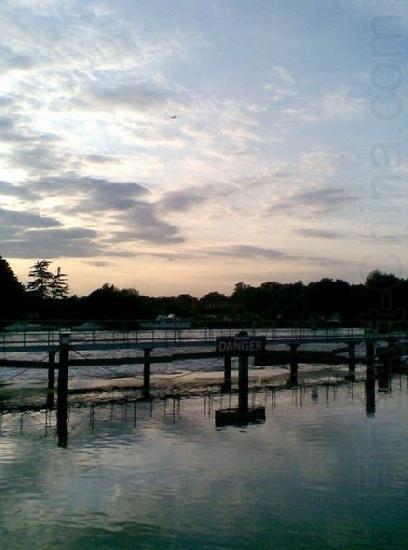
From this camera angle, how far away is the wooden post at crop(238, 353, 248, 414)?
93.1ft

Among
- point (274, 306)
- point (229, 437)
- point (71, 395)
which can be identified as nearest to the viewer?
point (229, 437)

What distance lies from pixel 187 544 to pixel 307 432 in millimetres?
11255

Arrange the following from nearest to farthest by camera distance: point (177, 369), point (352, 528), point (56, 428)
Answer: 1. point (352, 528)
2. point (56, 428)
3. point (177, 369)

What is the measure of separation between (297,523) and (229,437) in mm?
8621

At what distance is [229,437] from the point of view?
73.4 ft

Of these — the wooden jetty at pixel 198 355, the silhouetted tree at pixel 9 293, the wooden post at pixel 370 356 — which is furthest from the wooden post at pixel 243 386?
the silhouetted tree at pixel 9 293

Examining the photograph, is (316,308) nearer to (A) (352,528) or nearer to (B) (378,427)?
(B) (378,427)

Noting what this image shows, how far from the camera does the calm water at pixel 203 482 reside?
43.3 ft

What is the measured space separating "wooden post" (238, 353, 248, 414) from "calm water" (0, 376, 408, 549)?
168 centimetres

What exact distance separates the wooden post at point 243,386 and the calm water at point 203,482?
1678 millimetres

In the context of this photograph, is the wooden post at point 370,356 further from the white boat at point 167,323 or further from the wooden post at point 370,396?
the white boat at point 167,323

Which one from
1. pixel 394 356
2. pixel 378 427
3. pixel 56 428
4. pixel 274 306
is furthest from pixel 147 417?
pixel 274 306

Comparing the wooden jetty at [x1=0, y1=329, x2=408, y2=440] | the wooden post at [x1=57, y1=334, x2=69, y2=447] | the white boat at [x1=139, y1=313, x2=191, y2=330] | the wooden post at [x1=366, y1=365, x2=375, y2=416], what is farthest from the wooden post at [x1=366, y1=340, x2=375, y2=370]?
the wooden post at [x1=57, y1=334, x2=69, y2=447]

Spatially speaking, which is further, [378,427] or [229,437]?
[378,427]
